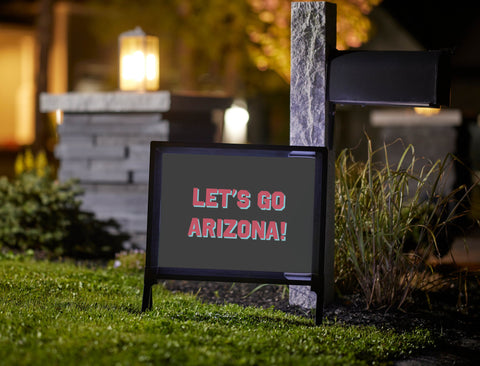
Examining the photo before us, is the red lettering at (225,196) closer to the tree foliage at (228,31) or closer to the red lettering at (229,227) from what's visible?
the red lettering at (229,227)

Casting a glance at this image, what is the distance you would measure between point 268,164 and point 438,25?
18.4 metres

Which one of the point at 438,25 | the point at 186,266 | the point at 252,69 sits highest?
the point at 438,25

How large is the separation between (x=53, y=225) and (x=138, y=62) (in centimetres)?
245

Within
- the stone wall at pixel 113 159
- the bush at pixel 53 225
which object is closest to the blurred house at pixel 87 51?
the stone wall at pixel 113 159

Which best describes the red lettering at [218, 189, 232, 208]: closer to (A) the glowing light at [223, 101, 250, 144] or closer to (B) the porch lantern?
(A) the glowing light at [223, 101, 250, 144]

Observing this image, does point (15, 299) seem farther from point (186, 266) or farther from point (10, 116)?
point (10, 116)

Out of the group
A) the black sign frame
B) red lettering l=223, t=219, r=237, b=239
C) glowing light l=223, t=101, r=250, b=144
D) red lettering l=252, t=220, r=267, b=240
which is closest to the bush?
glowing light l=223, t=101, r=250, b=144

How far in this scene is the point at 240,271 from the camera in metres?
6.12

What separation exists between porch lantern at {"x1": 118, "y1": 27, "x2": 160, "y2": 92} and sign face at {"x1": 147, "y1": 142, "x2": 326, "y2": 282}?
178 inches

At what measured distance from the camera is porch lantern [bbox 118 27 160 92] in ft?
34.4

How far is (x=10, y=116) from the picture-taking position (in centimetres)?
2647

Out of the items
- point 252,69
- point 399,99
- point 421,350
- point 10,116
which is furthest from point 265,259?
point 10,116

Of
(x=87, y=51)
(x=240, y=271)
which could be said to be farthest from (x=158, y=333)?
(x=87, y=51)

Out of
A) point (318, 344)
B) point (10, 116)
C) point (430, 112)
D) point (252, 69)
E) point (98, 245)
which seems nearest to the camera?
point (318, 344)
